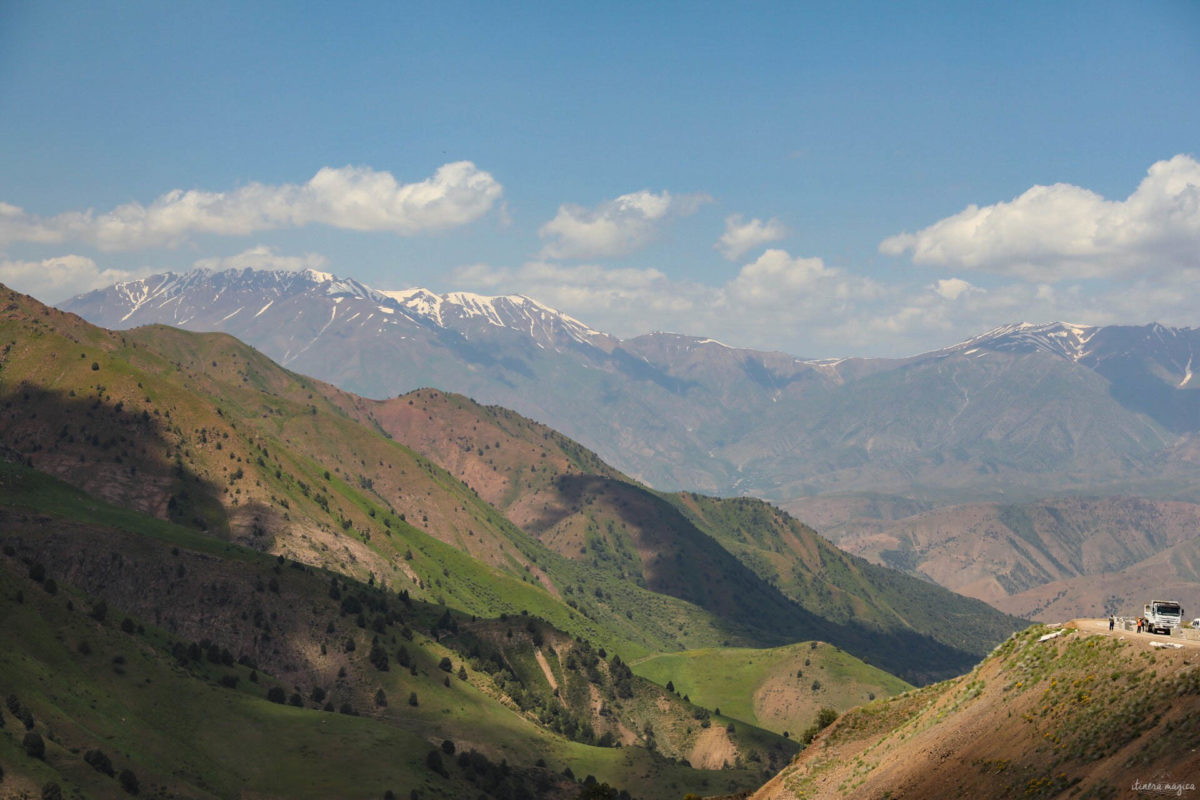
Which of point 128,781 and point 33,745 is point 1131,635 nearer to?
point 128,781

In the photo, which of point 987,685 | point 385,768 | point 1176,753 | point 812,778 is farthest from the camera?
point 385,768

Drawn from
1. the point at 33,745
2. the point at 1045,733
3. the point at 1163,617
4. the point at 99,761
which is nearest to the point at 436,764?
the point at 99,761

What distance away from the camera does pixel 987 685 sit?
→ 66688mm

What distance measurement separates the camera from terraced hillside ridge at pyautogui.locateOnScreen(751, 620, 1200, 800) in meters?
44.6

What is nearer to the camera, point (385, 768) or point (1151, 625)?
point (1151, 625)

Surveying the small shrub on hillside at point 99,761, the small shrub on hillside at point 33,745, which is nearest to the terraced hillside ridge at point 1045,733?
the small shrub on hillside at point 99,761

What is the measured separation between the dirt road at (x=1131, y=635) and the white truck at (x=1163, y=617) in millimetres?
1224

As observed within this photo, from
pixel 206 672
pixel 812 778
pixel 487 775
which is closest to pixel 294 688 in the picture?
pixel 206 672

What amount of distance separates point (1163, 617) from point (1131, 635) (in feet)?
15.2

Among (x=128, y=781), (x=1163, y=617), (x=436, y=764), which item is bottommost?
(x=436, y=764)

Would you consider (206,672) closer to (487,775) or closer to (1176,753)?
(487,775)

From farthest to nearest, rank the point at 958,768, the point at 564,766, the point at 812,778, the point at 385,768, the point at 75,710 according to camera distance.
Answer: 1. the point at 564,766
2. the point at 385,768
3. the point at 75,710
4. the point at 812,778
5. the point at 958,768

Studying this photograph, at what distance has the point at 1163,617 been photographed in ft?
200

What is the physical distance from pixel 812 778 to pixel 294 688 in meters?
151
